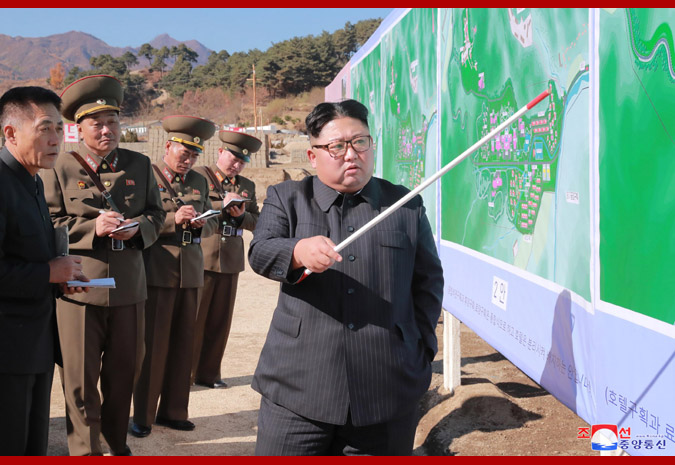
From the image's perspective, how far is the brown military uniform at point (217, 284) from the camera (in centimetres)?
571

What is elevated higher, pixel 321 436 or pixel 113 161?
pixel 113 161

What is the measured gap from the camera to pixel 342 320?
84.3 inches

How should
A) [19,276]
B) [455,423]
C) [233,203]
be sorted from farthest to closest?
[233,203], [455,423], [19,276]

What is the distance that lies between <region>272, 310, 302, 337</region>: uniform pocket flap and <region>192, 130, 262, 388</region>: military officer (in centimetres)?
350

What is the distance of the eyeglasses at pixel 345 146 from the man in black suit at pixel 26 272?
3.85 ft

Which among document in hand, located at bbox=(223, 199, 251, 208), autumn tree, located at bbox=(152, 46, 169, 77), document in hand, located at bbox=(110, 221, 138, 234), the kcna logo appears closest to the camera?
the kcna logo

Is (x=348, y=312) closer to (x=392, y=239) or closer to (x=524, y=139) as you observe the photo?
(x=392, y=239)

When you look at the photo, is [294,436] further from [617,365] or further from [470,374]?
[470,374]

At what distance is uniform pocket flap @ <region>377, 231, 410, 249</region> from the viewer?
2.20 m

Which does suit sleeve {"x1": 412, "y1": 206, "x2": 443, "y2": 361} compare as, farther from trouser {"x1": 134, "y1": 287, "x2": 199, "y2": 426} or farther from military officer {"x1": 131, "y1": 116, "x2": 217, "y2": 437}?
trouser {"x1": 134, "y1": 287, "x2": 199, "y2": 426}

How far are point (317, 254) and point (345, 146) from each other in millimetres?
374

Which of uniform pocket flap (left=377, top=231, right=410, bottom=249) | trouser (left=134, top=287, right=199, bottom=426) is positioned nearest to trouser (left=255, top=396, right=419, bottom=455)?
uniform pocket flap (left=377, top=231, right=410, bottom=249)

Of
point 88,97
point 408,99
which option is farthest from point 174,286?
point 408,99

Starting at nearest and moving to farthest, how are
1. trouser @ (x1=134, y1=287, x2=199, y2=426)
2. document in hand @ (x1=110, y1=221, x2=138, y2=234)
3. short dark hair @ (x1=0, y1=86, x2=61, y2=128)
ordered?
1. short dark hair @ (x1=0, y1=86, x2=61, y2=128)
2. document in hand @ (x1=110, y1=221, x2=138, y2=234)
3. trouser @ (x1=134, y1=287, x2=199, y2=426)
